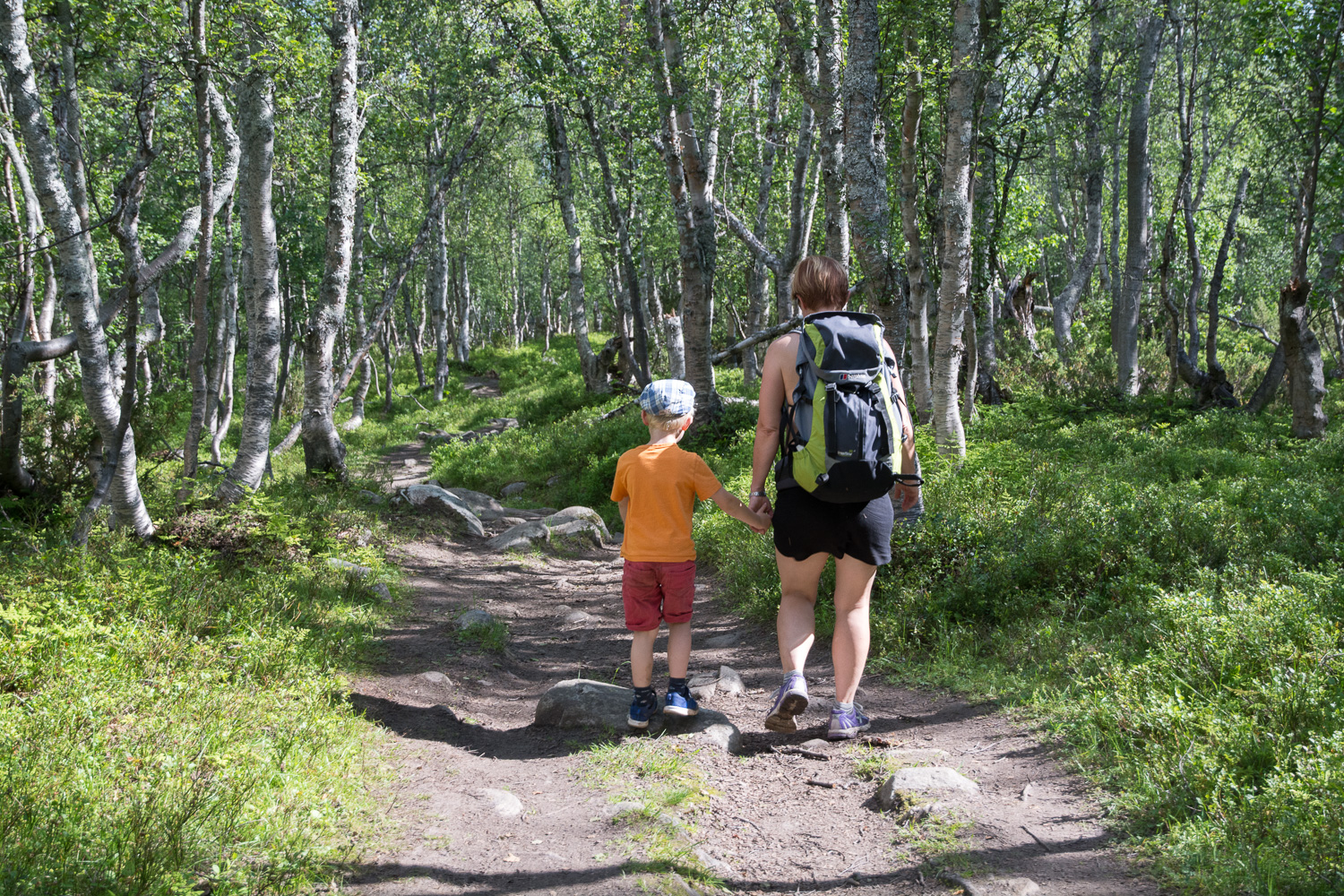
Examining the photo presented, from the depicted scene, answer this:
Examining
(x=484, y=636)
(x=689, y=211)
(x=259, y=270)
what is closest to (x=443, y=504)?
(x=259, y=270)

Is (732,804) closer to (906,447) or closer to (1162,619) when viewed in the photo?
(906,447)

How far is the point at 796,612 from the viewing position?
13.4ft

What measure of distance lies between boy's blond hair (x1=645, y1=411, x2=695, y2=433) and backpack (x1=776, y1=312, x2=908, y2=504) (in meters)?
0.62

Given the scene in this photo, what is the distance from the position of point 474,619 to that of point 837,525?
3.70 meters

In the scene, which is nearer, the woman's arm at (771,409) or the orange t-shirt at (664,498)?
the woman's arm at (771,409)

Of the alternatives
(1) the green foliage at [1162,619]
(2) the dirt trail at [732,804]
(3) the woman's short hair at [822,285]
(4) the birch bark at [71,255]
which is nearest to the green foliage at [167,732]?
(2) the dirt trail at [732,804]

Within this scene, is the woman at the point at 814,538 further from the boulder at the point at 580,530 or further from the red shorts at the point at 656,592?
the boulder at the point at 580,530

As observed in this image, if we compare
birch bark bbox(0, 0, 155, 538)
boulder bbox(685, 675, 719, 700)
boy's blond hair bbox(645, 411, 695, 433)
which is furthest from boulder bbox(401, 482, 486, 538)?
boy's blond hair bbox(645, 411, 695, 433)

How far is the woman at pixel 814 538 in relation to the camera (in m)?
3.82

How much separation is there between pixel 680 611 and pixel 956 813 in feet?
5.04

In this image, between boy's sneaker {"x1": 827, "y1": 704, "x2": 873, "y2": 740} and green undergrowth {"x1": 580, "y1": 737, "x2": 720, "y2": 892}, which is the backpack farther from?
green undergrowth {"x1": 580, "y1": 737, "x2": 720, "y2": 892}

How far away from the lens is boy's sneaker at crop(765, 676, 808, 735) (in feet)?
13.2

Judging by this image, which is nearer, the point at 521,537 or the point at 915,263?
the point at 521,537

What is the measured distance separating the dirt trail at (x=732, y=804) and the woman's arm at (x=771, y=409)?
1.34 m
